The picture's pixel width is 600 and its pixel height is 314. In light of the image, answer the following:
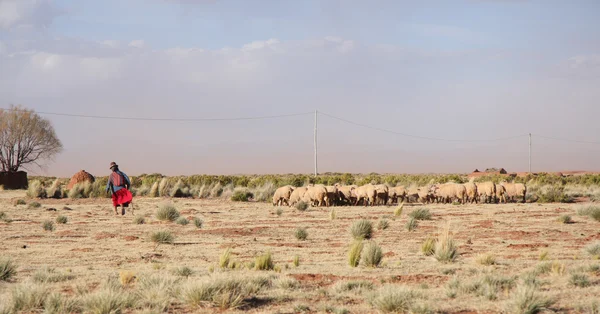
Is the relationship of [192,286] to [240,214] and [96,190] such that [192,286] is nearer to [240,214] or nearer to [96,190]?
[240,214]

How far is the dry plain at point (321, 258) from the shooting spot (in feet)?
32.1

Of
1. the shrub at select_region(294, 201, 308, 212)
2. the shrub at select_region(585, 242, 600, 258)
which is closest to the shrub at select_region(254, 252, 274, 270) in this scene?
the shrub at select_region(585, 242, 600, 258)

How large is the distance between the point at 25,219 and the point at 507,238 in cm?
1931

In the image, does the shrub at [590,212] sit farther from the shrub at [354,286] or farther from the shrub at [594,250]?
the shrub at [354,286]

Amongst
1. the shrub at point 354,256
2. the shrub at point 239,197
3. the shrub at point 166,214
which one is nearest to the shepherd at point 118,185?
the shrub at point 166,214

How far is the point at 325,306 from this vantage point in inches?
369

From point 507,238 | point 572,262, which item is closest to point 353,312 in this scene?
point 572,262

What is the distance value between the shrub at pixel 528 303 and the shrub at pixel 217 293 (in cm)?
386

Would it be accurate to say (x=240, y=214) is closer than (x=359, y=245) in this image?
No

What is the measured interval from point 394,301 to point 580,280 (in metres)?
3.72

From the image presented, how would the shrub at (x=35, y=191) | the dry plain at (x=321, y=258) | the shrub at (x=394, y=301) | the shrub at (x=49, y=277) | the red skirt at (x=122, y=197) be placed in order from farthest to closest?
1. the shrub at (x=35, y=191)
2. the red skirt at (x=122, y=197)
3. the shrub at (x=49, y=277)
4. the dry plain at (x=321, y=258)
5. the shrub at (x=394, y=301)

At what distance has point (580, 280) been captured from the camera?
34.9ft

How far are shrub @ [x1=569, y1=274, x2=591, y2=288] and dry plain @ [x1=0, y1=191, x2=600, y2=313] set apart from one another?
0.21 ft

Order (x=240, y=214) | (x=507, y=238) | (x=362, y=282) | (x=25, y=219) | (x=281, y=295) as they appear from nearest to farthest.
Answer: (x=281, y=295), (x=362, y=282), (x=507, y=238), (x=25, y=219), (x=240, y=214)
